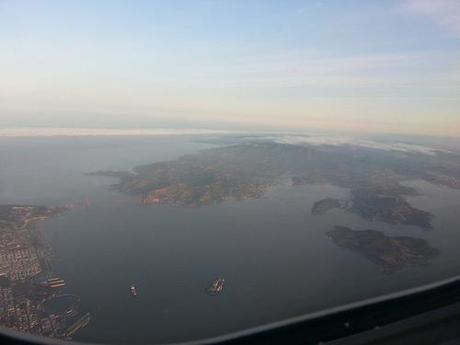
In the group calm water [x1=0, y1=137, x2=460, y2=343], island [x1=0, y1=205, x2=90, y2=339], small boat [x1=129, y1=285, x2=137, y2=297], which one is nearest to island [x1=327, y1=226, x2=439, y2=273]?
calm water [x1=0, y1=137, x2=460, y2=343]

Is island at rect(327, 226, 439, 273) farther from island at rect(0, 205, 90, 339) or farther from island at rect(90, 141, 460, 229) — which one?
island at rect(0, 205, 90, 339)

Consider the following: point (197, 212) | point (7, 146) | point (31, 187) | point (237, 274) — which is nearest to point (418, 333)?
point (237, 274)

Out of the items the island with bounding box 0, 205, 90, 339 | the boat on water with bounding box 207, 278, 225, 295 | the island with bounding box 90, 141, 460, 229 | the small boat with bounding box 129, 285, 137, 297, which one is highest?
the island with bounding box 0, 205, 90, 339

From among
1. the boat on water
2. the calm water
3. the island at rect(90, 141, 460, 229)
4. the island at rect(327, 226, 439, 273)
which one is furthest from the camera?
the island at rect(90, 141, 460, 229)

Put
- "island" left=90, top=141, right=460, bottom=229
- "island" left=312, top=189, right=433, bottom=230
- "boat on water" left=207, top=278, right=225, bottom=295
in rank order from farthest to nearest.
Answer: "island" left=90, top=141, right=460, bottom=229
"island" left=312, top=189, right=433, bottom=230
"boat on water" left=207, top=278, right=225, bottom=295

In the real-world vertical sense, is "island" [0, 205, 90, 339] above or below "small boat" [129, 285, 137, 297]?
above

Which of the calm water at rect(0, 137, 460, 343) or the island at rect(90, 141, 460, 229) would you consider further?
the island at rect(90, 141, 460, 229)
